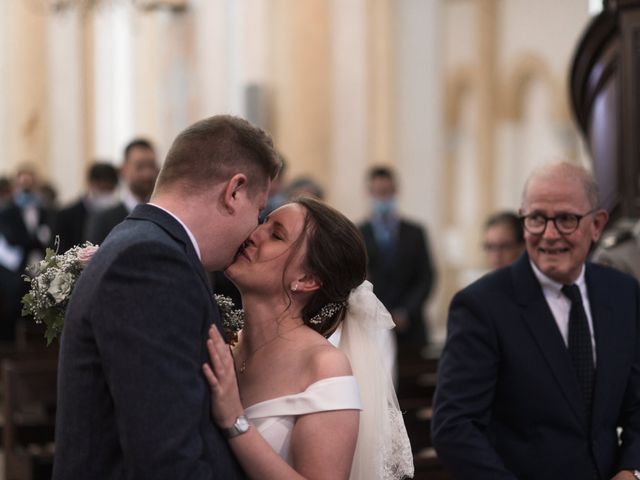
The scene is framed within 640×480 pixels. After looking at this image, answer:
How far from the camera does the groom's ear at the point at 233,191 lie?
10.5 feet

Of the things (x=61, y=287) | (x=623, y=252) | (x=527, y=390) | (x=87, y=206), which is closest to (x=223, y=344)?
(x=61, y=287)

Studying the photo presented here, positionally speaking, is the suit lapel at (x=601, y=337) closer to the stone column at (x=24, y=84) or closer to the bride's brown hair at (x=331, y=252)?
the bride's brown hair at (x=331, y=252)

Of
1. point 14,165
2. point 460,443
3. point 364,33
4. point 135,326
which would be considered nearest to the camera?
point 135,326

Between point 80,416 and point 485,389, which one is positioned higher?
point 80,416

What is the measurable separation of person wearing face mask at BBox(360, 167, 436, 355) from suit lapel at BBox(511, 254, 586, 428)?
571 cm

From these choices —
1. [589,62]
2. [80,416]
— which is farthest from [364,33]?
[80,416]

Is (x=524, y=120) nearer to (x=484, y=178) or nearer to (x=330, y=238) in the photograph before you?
(x=484, y=178)

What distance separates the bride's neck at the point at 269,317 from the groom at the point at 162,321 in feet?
1.27

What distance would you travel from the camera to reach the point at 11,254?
14320mm

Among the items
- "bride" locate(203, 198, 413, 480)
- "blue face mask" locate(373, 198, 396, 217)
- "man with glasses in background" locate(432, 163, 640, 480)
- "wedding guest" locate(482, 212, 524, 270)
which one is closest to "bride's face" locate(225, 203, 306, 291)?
"bride" locate(203, 198, 413, 480)

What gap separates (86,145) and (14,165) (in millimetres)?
1391

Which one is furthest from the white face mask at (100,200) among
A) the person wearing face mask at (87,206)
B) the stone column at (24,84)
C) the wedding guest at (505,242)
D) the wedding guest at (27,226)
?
the stone column at (24,84)

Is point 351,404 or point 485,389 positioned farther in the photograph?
point 485,389

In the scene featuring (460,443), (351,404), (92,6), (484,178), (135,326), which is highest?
(92,6)
